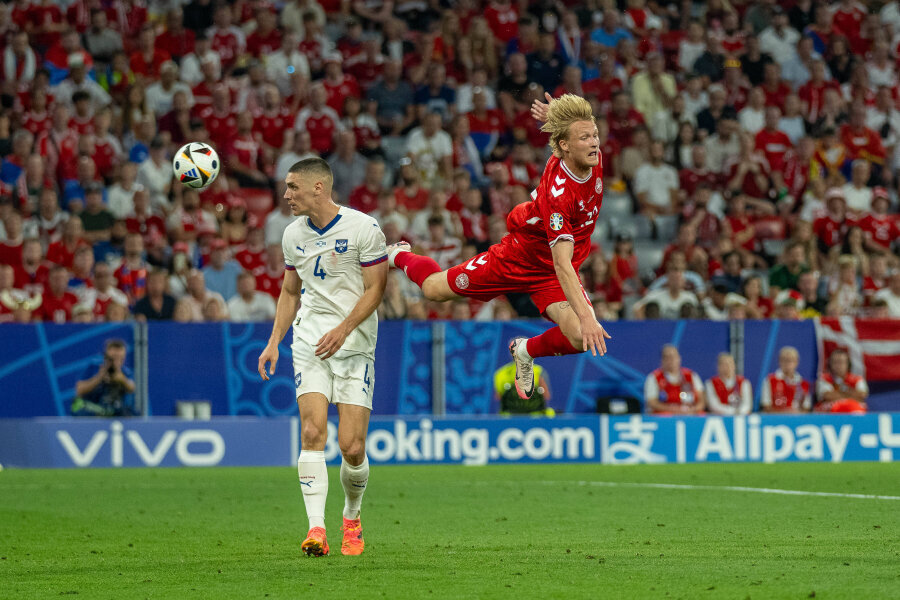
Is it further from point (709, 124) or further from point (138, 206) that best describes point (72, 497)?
point (709, 124)

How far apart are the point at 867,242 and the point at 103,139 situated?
10.8 metres

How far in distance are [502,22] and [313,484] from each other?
15.1 meters

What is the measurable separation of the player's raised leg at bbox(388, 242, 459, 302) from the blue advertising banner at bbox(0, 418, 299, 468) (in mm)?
6652

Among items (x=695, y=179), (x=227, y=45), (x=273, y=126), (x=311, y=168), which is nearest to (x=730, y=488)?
(x=311, y=168)

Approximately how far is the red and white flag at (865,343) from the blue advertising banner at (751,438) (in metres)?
1.21

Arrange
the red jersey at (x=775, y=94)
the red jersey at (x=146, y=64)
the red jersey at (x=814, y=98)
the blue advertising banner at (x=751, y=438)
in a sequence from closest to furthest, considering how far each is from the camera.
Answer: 1. the blue advertising banner at (x=751, y=438)
2. the red jersey at (x=146, y=64)
3. the red jersey at (x=814, y=98)
4. the red jersey at (x=775, y=94)

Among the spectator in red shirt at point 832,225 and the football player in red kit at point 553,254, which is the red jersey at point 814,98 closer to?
the spectator in red shirt at point 832,225

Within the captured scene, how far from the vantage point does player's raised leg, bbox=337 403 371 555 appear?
825cm

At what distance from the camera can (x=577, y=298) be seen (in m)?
8.23

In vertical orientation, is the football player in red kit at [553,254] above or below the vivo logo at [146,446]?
above

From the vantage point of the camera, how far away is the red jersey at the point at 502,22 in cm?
2206

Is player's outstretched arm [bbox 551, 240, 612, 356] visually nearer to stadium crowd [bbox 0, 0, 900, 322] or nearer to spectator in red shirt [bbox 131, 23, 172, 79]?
stadium crowd [bbox 0, 0, 900, 322]

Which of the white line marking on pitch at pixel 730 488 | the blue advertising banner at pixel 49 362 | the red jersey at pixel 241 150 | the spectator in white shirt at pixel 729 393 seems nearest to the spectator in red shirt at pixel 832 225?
the spectator in white shirt at pixel 729 393

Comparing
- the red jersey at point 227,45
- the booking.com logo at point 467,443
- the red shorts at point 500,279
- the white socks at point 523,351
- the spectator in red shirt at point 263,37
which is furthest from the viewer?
the spectator in red shirt at point 263,37
